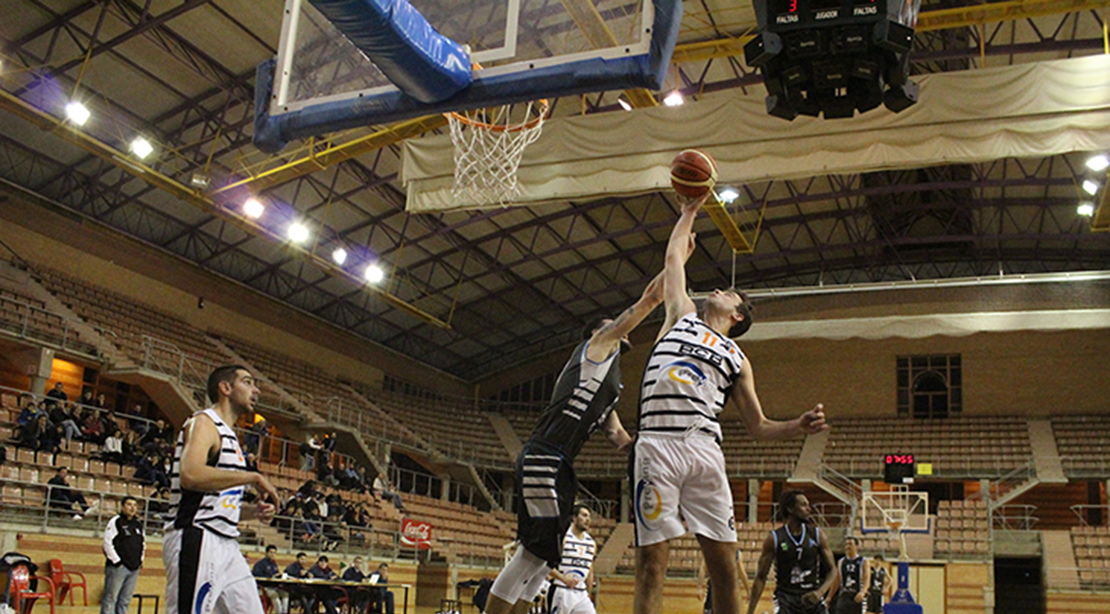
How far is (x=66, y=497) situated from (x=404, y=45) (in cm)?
1265

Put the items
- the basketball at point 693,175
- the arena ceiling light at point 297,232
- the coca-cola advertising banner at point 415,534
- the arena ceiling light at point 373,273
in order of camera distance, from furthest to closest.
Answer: the arena ceiling light at point 373,273 < the coca-cola advertising banner at point 415,534 < the arena ceiling light at point 297,232 < the basketball at point 693,175

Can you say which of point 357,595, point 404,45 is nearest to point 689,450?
point 404,45

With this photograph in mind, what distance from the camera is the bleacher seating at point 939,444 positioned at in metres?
30.1

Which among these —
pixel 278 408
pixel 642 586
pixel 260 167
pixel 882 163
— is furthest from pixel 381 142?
pixel 642 586

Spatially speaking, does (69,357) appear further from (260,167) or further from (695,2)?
(695,2)

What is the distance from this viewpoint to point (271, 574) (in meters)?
16.4

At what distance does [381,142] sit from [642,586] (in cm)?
1599

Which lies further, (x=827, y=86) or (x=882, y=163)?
(x=882, y=163)

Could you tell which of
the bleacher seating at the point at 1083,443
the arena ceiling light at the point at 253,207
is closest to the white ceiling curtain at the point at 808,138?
the arena ceiling light at the point at 253,207

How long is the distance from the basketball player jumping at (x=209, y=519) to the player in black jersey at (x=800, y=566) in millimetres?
3932

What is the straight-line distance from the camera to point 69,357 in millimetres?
22641

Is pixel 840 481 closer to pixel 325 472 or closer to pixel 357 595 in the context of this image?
pixel 325 472

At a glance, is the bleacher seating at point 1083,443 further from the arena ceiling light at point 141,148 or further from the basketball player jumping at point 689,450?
the basketball player jumping at point 689,450

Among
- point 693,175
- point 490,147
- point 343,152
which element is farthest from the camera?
point 343,152
